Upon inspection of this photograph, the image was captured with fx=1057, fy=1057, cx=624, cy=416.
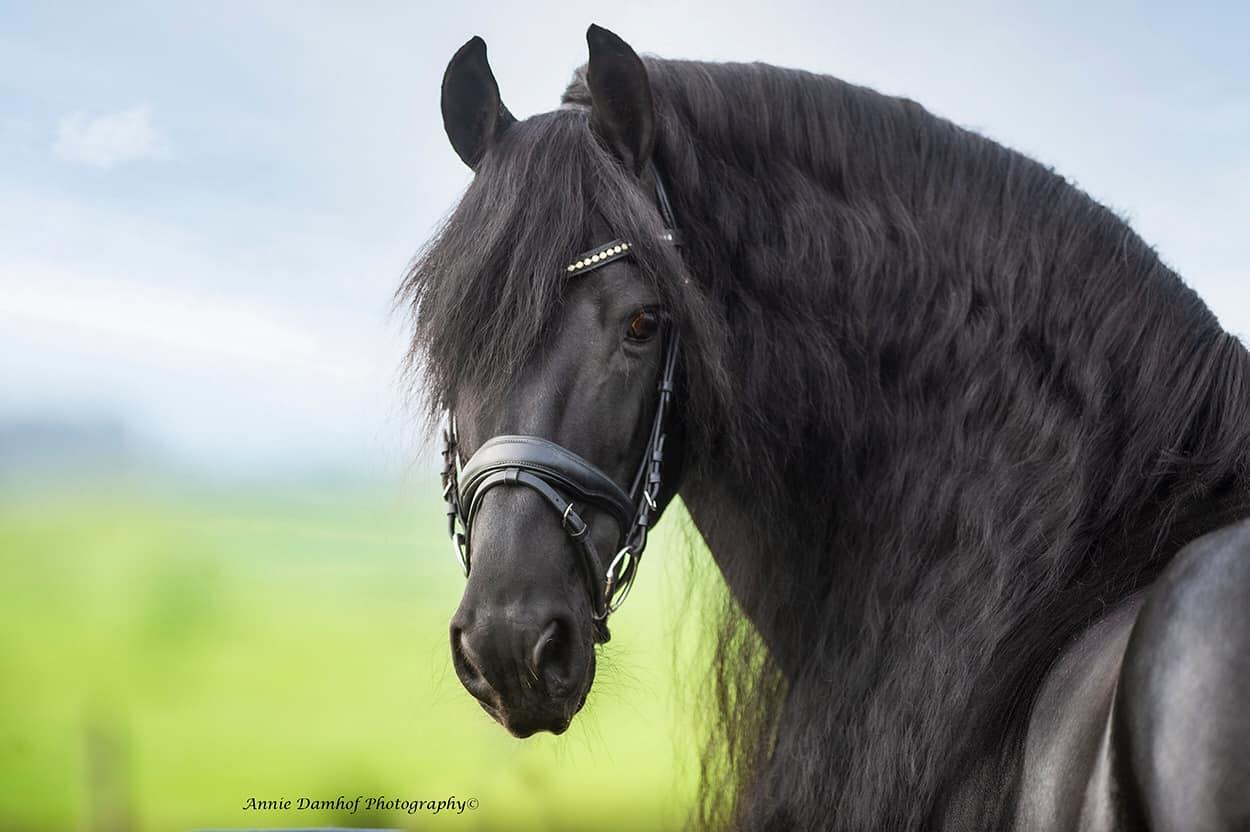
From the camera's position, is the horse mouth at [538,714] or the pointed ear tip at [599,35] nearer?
the horse mouth at [538,714]

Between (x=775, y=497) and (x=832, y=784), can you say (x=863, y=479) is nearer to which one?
(x=775, y=497)

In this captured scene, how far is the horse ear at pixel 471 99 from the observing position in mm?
2967

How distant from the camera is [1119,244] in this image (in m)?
2.86

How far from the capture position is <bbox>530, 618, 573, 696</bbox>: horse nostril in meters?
2.37

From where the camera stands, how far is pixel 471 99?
9.82ft

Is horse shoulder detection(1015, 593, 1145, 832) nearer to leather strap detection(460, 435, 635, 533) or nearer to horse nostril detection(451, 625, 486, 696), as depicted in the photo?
leather strap detection(460, 435, 635, 533)

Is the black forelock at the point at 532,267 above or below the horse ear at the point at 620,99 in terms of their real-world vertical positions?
below

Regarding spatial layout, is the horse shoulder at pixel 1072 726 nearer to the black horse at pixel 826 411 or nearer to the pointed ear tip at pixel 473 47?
the black horse at pixel 826 411

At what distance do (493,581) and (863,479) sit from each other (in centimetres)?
102

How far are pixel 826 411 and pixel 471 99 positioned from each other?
1328 mm

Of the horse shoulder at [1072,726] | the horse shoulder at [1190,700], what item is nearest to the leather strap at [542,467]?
the horse shoulder at [1072,726]

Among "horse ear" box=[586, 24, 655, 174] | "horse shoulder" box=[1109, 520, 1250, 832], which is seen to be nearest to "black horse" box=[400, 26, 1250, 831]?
"horse ear" box=[586, 24, 655, 174]

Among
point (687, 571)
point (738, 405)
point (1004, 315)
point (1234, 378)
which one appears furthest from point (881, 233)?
Result: point (687, 571)

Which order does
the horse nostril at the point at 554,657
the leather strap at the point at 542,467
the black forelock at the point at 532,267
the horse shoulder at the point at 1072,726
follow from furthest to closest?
1. the black forelock at the point at 532,267
2. the leather strap at the point at 542,467
3. the horse nostril at the point at 554,657
4. the horse shoulder at the point at 1072,726
